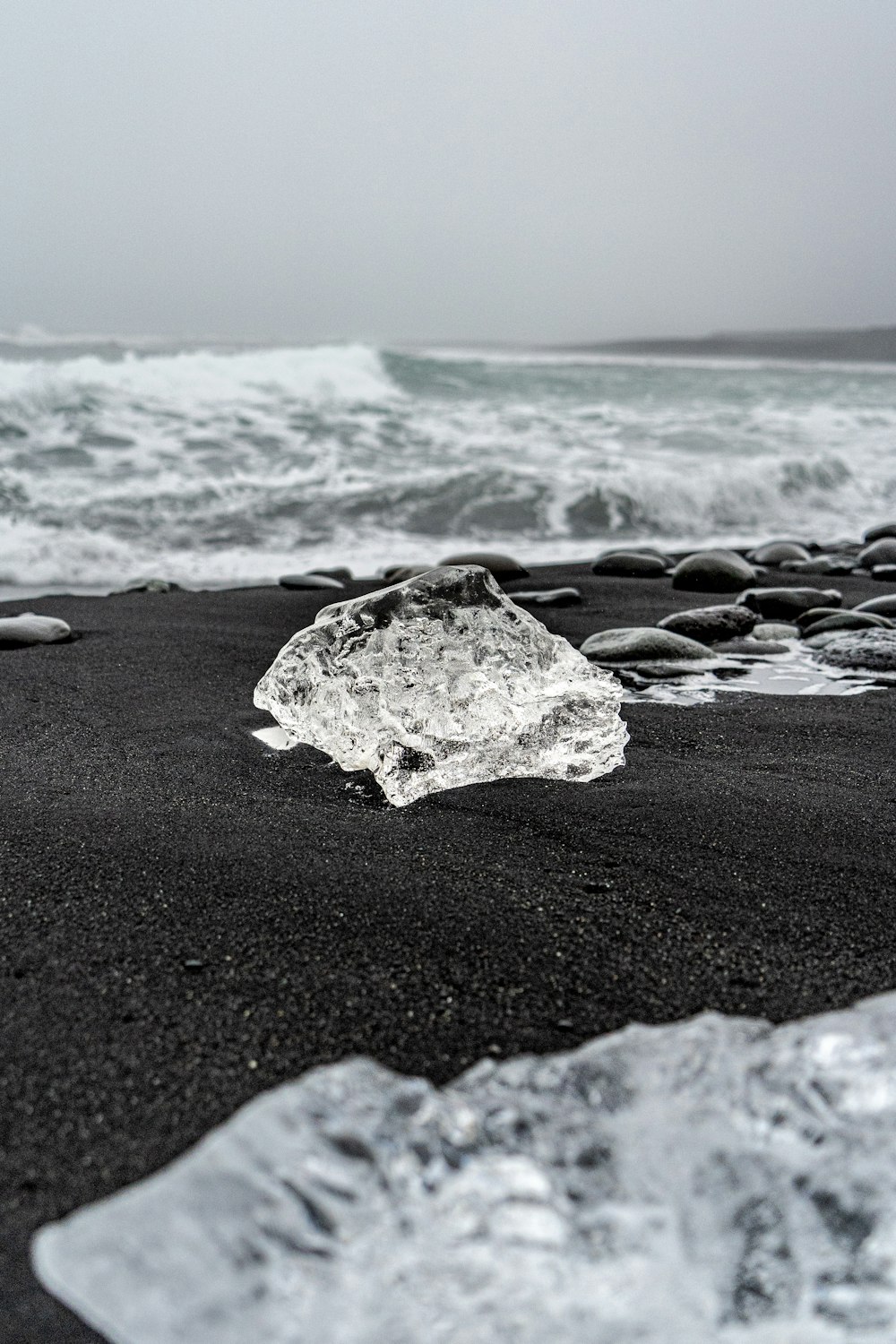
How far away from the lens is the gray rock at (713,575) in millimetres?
4719

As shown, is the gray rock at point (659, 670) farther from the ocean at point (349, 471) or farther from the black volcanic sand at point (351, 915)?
the ocean at point (349, 471)

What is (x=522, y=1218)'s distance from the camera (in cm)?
94

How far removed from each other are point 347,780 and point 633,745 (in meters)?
0.69

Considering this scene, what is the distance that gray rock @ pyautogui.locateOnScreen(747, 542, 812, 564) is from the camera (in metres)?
5.68

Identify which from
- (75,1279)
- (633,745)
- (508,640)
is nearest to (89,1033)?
(75,1279)

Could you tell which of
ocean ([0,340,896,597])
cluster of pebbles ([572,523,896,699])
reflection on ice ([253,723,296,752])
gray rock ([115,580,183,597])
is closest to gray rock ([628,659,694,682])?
cluster of pebbles ([572,523,896,699])

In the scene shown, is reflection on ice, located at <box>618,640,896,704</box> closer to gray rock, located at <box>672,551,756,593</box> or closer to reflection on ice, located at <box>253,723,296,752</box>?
reflection on ice, located at <box>253,723,296,752</box>

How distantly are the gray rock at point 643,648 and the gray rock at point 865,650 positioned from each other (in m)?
0.44

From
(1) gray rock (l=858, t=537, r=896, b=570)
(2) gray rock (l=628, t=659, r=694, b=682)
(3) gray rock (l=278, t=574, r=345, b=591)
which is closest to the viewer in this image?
(2) gray rock (l=628, t=659, r=694, b=682)

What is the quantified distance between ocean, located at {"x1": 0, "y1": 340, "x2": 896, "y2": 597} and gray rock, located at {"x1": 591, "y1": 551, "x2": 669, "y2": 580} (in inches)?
35.1

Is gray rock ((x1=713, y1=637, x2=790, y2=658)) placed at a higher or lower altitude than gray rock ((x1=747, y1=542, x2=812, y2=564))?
lower

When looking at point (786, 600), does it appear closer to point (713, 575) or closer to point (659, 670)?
point (713, 575)

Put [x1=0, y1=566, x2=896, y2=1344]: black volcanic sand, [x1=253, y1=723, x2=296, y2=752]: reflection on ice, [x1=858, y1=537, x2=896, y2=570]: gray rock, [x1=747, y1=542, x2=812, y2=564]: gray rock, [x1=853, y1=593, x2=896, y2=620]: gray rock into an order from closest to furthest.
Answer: [x1=0, y1=566, x2=896, y2=1344]: black volcanic sand → [x1=253, y1=723, x2=296, y2=752]: reflection on ice → [x1=853, y1=593, x2=896, y2=620]: gray rock → [x1=858, y1=537, x2=896, y2=570]: gray rock → [x1=747, y1=542, x2=812, y2=564]: gray rock

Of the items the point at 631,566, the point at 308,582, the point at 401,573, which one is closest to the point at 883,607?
the point at 631,566
